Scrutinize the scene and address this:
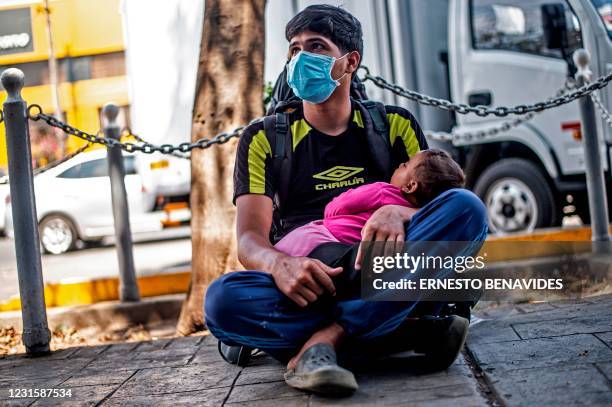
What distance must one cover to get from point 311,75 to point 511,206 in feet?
18.4

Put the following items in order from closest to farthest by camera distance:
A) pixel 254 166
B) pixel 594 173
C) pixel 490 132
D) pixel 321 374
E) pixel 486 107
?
pixel 321 374, pixel 254 166, pixel 486 107, pixel 594 173, pixel 490 132

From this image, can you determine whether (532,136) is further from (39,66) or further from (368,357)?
(39,66)

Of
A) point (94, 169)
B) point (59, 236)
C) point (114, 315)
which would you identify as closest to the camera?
point (114, 315)

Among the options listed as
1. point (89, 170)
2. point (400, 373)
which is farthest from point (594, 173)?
point (89, 170)

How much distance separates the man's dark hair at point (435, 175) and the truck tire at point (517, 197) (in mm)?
5597

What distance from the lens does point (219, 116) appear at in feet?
18.4

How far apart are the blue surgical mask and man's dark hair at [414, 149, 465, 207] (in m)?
0.56

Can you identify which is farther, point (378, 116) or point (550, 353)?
point (378, 116)

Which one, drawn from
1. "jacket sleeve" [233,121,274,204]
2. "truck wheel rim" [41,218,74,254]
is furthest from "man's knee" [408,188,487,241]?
"truck wheel rim" [41,218,74,254]

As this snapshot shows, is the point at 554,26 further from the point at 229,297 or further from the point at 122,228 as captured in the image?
the point at 229,297

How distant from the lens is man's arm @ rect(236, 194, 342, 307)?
9.54ft

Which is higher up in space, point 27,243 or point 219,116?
point 219,116

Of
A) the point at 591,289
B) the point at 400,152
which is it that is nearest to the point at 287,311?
the point at 400,152

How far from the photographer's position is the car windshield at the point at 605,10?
789 centimetres
